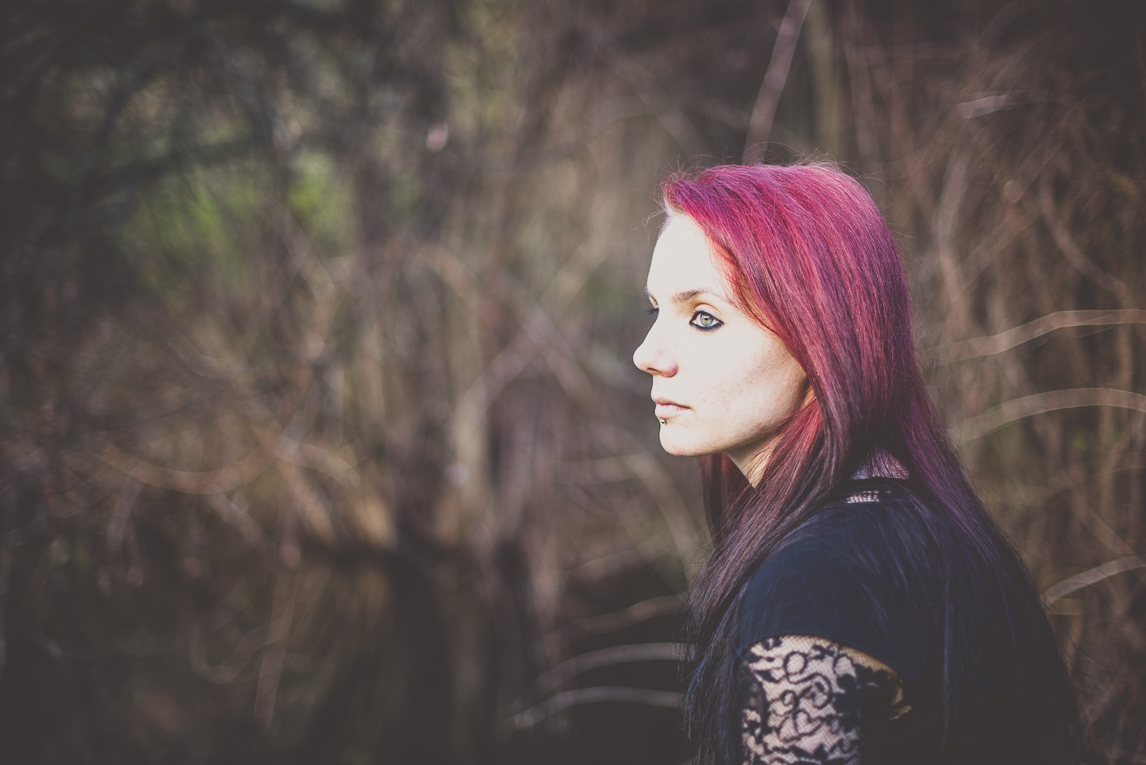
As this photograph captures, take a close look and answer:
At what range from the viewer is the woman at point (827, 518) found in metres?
0.74

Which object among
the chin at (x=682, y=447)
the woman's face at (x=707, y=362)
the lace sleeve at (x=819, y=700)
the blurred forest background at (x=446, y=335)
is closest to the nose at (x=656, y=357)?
the woman's face at (x=707, y=362)

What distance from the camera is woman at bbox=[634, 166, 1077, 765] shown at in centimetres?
74

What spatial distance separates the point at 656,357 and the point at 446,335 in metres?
3.05

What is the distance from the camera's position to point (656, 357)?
1028 millimetres

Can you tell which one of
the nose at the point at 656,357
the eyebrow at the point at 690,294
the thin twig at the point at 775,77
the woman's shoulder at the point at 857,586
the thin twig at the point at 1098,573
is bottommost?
the thin twig at the point at 1098,573

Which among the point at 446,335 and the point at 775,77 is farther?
the point at 446,335

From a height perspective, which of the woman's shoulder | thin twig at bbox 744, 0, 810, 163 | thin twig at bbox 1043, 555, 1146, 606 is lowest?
thin twig at bbox 1043, 555, 1146, 606

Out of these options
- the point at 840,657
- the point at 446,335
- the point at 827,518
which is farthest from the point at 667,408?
the point at 446,335

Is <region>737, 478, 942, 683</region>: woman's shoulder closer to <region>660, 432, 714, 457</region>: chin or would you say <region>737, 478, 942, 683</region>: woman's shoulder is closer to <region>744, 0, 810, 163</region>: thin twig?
<region>660, 432, 714, 457</region>: chin

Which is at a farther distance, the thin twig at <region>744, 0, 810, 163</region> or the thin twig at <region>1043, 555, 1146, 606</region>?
the thin twig at <region>744, 0, 810, 163</region>

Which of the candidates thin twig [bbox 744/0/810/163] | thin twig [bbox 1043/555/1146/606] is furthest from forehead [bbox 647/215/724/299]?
thin twig [bbox 1043/555/1146/606]

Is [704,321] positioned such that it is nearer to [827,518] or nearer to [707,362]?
[707,362]

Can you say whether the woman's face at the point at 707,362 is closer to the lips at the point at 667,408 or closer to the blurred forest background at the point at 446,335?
the lips at the point at 667,408

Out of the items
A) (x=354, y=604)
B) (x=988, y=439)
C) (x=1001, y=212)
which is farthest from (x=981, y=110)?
(x=354, y=604)
